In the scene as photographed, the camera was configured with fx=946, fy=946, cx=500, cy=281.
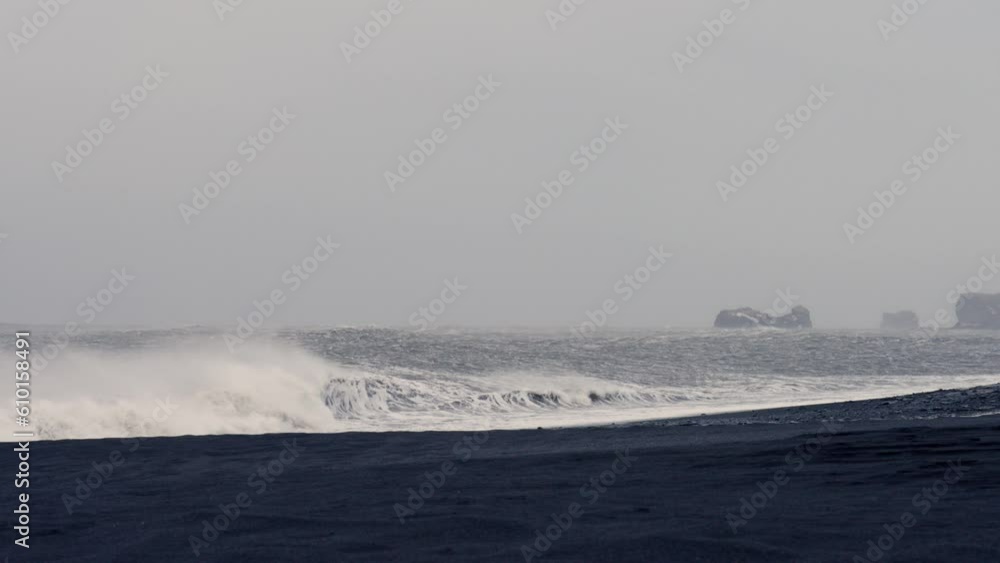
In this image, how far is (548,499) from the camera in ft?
30.7

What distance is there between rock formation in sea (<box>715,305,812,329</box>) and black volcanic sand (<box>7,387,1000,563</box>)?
15243 cm

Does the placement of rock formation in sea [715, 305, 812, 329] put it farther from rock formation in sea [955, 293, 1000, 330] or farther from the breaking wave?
the breaking wave

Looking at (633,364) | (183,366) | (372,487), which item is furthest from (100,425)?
(633,364)

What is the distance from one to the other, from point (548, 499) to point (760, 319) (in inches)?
6355

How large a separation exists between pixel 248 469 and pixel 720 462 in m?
5.96

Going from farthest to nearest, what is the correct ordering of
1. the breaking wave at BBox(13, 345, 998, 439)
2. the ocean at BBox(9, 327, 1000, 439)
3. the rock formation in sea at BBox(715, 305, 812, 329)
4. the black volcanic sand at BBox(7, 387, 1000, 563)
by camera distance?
the rock formation in sea at BBox(715, 305, 812, 329) → the ocean at BBox(9, 327, 1000, 439) → the breaking wave at BBox(13, 345, 998, 439) → the black volcanic sand at BBox(7, 387, 1000, 563)

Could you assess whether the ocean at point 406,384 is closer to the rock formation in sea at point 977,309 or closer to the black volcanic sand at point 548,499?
the black volcanic sand at point 548,499

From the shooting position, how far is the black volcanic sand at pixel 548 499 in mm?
7211

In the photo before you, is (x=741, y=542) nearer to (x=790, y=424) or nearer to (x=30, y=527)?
(x=30, y=527)

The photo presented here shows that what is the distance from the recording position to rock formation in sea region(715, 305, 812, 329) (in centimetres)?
16370

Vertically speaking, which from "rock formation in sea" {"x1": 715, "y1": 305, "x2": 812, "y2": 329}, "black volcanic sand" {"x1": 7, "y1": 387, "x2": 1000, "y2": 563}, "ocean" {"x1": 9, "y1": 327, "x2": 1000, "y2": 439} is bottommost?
"black volcanic sand" {"x1": 7, "y1": 387, "x2": 1000, "y2": 563}

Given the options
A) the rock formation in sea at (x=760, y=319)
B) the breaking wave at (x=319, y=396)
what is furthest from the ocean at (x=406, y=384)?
the rock formation in sea at (x=760, y=319)

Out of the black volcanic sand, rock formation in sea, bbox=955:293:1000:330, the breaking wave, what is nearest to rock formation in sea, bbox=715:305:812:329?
rock formation in sea, bbox=955:293:1000:330

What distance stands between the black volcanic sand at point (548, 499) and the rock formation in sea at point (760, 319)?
152427 mm
